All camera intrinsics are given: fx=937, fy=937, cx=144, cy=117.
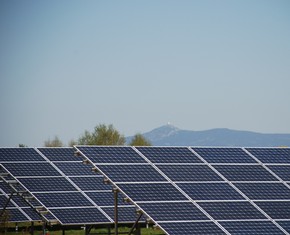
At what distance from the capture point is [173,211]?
100 ft

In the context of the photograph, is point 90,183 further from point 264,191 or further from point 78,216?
point 264,191

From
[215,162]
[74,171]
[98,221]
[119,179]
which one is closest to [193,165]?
[215,162]

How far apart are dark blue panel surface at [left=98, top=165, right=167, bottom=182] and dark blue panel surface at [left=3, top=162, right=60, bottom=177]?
41.6 feet

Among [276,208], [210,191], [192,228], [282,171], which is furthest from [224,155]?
[192,228]

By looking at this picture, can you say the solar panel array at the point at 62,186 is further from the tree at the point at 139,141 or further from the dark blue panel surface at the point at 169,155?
the tree at the point at 139,141

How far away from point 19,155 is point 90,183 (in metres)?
3.84

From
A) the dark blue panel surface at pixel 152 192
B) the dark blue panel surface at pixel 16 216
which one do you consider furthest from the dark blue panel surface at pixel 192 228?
the dark blue panel surface at pixel 16 216

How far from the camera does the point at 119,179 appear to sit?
31.5m

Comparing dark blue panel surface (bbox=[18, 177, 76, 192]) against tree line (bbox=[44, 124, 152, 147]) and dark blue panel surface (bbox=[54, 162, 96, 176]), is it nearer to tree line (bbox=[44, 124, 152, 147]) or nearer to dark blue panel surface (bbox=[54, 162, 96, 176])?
dark blue panel surface (bbox=[54, 162, 96, 176])

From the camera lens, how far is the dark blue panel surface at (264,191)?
32.8 m

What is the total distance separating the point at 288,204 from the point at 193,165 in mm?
3624

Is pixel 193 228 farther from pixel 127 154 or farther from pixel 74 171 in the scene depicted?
pixel 74 171

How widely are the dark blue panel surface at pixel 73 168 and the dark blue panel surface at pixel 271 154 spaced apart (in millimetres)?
12462

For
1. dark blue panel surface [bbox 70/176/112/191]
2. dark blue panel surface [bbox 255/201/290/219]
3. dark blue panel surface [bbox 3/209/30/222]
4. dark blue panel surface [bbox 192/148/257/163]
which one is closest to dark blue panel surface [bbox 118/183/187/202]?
dark blue panel surface [bbox 255/201/290/219]
